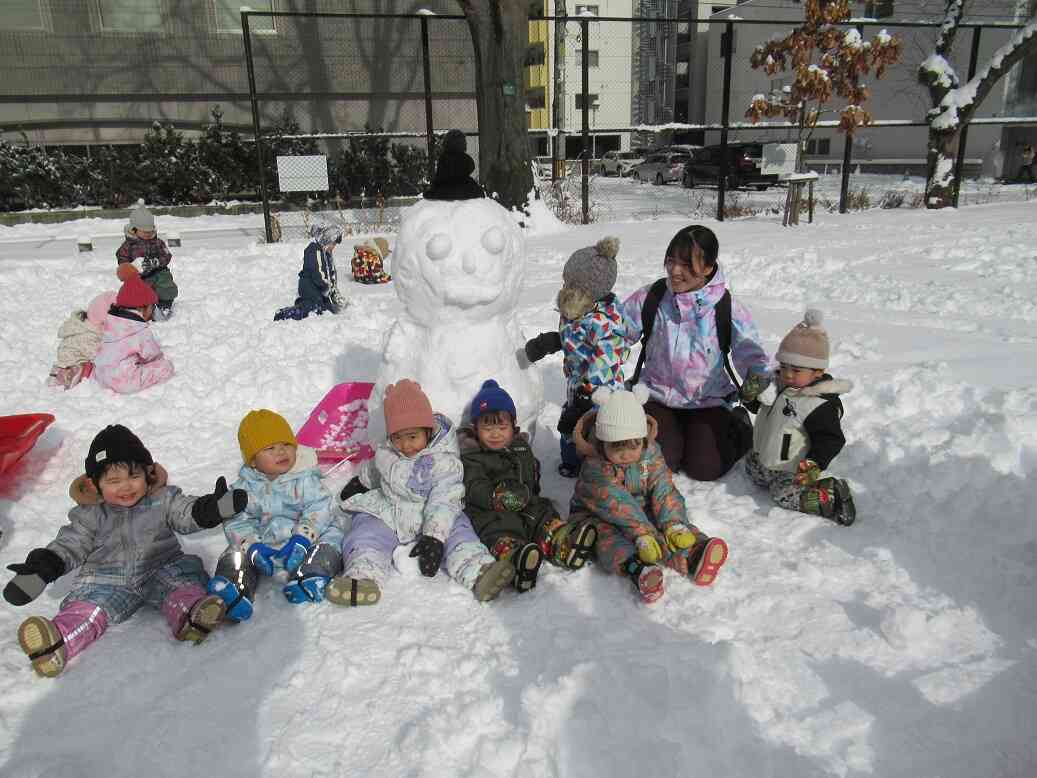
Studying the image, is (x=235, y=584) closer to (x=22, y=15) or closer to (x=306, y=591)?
(x=306, y=591)

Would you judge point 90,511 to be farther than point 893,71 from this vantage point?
No

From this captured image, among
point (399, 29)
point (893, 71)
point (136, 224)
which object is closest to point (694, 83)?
point (893, 71)

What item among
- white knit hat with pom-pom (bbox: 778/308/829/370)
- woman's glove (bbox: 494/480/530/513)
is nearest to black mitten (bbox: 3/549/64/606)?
woman's glove (bbox: 494/480/530/513)

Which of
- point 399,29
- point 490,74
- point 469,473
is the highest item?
point 399,29

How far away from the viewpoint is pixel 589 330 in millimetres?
3537

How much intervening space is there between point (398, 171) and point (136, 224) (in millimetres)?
8559

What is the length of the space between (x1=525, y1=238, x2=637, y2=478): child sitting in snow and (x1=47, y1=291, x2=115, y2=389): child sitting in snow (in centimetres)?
338

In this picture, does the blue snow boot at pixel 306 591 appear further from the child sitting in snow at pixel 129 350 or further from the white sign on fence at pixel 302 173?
the white sign on fence at pixel 302 173

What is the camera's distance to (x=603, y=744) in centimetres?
201

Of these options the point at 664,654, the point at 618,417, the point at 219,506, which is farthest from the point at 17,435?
the point at 664,654

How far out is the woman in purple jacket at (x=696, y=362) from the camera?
3.53 m

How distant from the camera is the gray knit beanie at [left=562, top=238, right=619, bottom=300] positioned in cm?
348

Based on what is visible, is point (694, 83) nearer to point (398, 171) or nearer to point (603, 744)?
point (398, 171)

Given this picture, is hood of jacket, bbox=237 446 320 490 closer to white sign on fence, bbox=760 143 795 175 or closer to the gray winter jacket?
the gray winter jacket
